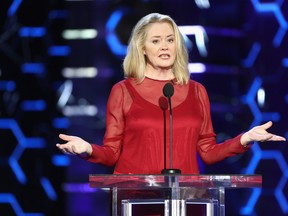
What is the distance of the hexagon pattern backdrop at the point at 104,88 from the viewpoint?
4.17 meters

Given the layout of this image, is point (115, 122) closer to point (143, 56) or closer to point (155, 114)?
point (155, 114)

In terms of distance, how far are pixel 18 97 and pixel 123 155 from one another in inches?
66.6

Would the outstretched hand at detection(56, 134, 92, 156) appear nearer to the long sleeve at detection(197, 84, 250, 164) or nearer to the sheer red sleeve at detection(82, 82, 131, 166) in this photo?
the sheer red sleeve at detection(82, 82, 131, 166)

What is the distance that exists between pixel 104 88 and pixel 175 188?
2.05 m

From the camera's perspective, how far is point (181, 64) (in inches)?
109

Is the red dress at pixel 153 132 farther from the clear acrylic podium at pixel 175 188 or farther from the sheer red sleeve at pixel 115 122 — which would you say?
the clear acrylic podium at pixel 175 188

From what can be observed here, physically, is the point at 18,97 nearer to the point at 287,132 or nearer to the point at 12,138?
the point at 12,138

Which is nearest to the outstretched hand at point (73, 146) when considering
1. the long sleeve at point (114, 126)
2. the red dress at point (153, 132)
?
the red dress at point (153, 132)

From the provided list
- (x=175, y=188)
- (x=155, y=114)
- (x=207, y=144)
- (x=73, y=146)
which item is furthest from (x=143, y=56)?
(x=175, y=188)

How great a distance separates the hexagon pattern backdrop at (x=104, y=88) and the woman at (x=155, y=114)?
4.46ft

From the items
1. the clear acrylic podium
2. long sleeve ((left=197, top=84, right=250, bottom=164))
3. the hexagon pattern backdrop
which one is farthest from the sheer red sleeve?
the hexagon pattern backdrop

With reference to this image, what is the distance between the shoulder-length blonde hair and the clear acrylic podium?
64 centimetres

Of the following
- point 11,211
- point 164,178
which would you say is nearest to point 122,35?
point 11,211

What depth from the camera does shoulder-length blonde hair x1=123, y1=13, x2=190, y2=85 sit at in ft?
9.09
